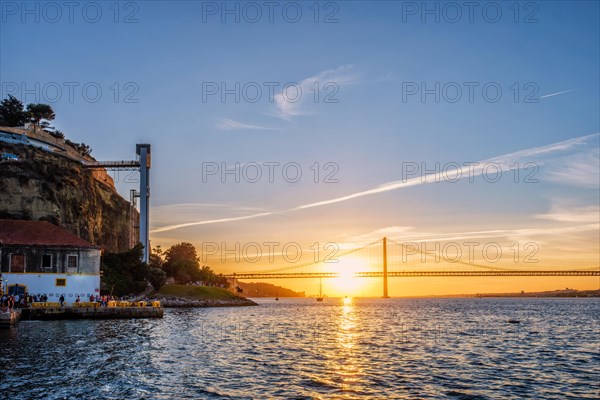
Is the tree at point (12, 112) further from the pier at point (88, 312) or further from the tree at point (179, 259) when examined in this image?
the pier at point (88, 312)

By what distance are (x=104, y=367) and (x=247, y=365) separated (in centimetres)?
839

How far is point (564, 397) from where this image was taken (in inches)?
1006

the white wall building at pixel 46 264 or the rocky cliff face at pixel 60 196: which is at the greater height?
the rocky cliff face at pixel 60 196

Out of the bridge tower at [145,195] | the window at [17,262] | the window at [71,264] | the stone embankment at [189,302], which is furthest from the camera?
Answer: the bridge tower at [145,195]

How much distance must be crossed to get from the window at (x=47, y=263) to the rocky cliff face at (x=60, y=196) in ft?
81.0

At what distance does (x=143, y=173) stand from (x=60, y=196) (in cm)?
2349

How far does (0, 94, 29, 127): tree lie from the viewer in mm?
131625

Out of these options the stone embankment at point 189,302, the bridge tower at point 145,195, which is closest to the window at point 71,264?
the stone embankment at point 189,302

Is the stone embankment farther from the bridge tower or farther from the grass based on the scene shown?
the bridge tower

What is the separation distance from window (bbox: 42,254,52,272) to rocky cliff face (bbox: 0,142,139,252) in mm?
24679

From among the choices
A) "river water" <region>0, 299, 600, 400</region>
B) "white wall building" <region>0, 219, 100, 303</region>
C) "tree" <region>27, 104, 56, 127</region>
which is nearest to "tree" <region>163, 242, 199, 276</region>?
"tree" <region>27, 104, 56, 127</region>

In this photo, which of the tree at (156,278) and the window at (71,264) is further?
the tree at (156,278)

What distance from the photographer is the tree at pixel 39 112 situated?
138 meters

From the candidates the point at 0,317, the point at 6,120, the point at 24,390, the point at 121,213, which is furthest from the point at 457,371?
the point at 6,120
